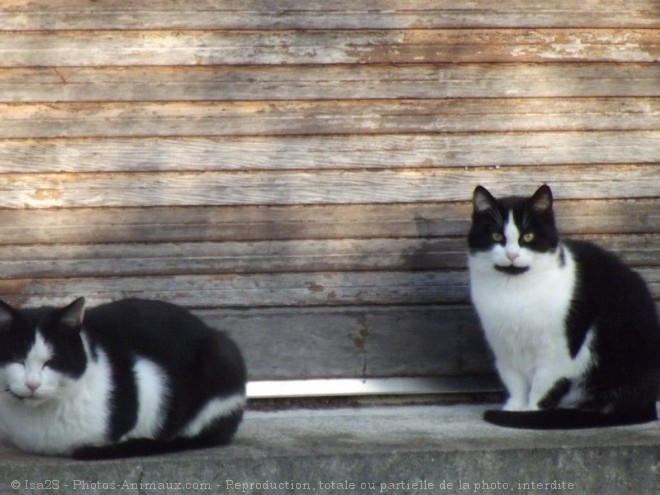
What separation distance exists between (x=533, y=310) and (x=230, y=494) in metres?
1.50

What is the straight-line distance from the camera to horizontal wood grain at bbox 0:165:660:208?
546 centimetres

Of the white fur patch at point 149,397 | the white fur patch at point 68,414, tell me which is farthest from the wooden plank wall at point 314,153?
the white fur patch at point 68,414

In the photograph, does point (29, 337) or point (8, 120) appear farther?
point (8, 120)

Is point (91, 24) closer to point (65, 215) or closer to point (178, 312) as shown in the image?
point (65, 215)

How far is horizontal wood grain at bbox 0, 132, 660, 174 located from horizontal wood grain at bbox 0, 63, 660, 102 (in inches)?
6.3

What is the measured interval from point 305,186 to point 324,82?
1.54 feet

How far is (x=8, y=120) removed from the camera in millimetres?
5406

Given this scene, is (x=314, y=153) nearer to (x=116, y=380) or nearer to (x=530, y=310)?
(x=530, y=310)

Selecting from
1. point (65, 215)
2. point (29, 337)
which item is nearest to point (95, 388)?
point (29, 337)

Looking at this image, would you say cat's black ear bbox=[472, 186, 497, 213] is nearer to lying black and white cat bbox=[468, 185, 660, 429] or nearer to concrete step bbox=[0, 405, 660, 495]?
lying black and white cat bbox=[468, 185, 660, 429]

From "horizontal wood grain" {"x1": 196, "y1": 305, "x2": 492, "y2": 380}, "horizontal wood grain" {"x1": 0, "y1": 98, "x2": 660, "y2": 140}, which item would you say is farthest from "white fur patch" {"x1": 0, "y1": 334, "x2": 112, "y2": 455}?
"horizontal wood grain" {"x1": 0, "y1": 98, "x2": 660, "y2": 140}

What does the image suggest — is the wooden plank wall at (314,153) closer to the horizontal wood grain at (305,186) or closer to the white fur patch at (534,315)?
the horizontal wood grain at (305,186)

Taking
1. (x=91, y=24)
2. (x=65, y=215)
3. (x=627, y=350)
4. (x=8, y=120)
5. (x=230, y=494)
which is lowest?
(x=230, y=494)

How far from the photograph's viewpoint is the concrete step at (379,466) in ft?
14.2
